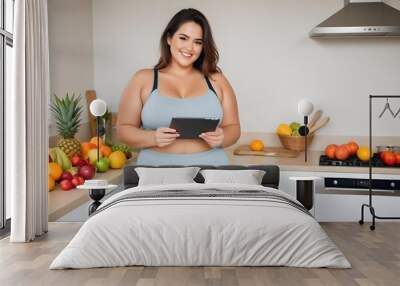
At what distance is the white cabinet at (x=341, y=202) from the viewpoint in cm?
587

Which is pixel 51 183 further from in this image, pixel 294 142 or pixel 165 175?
pixel 294 142

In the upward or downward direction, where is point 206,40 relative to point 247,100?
upward

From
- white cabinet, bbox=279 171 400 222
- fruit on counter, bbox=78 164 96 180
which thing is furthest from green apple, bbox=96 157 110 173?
white cabinet, bbox=279 171 400 222

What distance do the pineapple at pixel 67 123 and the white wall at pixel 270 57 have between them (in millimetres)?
601

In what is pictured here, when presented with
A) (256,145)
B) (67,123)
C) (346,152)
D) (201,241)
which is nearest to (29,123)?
(67,123)

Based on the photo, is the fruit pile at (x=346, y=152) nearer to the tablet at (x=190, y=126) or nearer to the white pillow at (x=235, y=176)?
the white pillow at (x=235, y=176)

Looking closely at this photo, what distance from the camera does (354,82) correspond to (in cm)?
633

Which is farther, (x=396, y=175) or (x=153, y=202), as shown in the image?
(x=396, y=175)

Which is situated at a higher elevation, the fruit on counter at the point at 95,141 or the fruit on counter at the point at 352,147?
the fruit on counter at the point at 95,141

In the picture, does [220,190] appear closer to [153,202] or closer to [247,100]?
[153,202]

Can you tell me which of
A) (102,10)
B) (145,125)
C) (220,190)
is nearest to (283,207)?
(220,190)

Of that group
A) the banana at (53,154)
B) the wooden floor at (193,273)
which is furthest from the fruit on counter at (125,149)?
the wooden floor at (193,273)

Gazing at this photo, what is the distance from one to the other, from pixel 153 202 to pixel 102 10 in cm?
263

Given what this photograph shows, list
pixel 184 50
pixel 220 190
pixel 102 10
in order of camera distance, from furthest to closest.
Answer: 1. pixel 102 10
2. pixel 184 50
3. pixel 220 190
